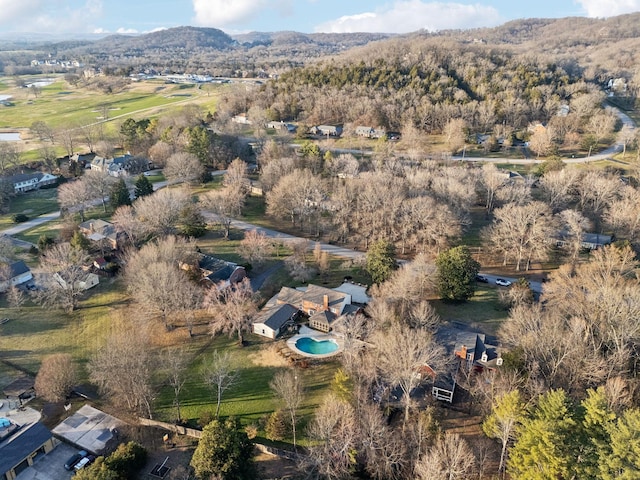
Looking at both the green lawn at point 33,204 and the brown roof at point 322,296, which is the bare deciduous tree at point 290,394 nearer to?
the brown roof at point 322,296

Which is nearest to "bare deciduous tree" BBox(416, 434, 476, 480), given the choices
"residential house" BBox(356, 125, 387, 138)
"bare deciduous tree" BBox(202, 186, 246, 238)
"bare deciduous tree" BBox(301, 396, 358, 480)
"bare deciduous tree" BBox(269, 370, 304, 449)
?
"bare deciduous tree" BBox(301, 396, 358, 480)

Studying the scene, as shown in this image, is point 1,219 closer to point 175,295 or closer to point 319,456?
point 175,295

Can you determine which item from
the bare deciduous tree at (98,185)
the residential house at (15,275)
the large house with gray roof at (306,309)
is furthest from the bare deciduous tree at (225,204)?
the residential house at (15,275)

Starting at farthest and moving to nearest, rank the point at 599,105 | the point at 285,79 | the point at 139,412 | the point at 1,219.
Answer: the point at 285,79 < the point at 599,105 < the point at 1,219 < the point at 139,412

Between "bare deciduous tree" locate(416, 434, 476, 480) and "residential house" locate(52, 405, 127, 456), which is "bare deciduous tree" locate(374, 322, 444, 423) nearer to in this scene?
"bare deciduous tree" locate(416, 434, 476, 480)

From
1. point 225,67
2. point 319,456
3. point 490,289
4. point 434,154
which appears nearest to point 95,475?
point 319,456

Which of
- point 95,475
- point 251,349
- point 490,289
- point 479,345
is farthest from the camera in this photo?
point 490,289

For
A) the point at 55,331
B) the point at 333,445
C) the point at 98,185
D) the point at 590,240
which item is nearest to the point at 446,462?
the point at 333,445
